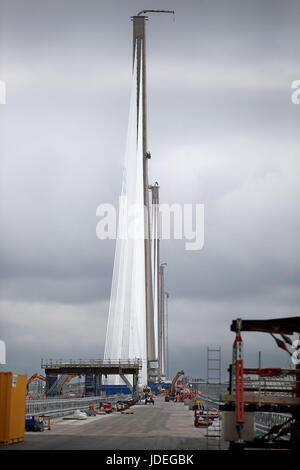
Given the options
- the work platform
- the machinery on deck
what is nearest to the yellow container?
the machinery on deck

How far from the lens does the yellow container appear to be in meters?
30.6

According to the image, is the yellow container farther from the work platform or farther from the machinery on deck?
the work platform

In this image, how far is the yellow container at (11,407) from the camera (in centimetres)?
3062

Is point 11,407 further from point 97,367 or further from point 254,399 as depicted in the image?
point 97,367

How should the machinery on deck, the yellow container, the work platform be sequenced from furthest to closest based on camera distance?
1. the work platform
2. the yellow container
3. the machinery on deck

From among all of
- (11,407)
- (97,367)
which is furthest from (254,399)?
(97,367)

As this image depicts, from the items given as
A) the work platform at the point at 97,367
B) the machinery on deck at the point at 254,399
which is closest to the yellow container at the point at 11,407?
the machinery on deck at the point at 254,399

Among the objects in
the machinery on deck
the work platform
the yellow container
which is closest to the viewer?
the machinery on deck

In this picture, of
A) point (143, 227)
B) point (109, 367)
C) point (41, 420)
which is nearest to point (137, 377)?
point (109, 367)

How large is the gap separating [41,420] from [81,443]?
11252 mm

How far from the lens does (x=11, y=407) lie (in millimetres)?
31062

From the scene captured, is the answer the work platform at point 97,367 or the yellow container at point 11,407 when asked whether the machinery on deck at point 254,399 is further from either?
the work platform at point 97,367

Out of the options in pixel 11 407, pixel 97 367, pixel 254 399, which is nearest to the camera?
pixel 254 399
